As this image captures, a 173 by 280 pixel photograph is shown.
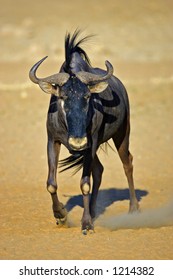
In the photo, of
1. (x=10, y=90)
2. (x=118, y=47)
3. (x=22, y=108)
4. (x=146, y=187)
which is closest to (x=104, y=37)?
(x=118, y=47)

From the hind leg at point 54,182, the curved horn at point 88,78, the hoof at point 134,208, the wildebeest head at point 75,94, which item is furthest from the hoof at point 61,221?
the curved horn at point 88,78

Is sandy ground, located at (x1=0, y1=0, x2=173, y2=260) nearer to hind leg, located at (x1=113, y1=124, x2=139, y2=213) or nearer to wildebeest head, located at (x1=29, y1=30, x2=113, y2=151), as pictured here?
hind leg, located at (x1=113, y1=124, x2=139, y2=213)

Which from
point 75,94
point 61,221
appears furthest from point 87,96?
point 61,221

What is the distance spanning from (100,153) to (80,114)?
6322 millimetres

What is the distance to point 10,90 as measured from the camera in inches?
890

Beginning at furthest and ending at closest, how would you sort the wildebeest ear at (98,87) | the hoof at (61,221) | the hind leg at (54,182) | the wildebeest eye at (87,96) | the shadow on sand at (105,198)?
the shadow on sand at (105,198) < the hoof at (61,221) < the hind leg at (54,182) < the wildebeest ear at (98,87) < the wildebeest eye at (87,96)

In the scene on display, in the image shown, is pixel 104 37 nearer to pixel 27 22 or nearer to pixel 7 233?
pixel 27 22

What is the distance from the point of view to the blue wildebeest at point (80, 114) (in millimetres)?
9984

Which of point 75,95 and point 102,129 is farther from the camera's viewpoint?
point 102,129

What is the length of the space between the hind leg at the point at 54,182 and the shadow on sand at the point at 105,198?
1362 mm

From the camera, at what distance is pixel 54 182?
1048 cm

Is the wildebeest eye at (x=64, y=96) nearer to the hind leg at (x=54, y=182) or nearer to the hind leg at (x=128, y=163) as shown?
the hind leg at (x=54, y=182)

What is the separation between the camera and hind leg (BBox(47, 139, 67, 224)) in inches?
412

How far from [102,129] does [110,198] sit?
6.93 ft
